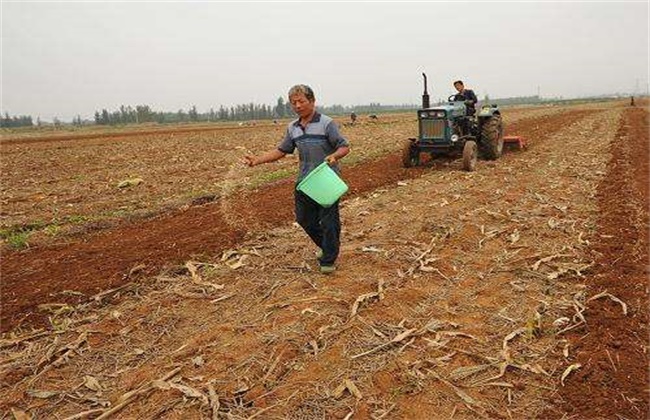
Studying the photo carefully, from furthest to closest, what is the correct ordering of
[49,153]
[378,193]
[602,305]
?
1. [49,153]
2. [378,193]
3. [602,305]

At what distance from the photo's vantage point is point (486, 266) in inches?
219

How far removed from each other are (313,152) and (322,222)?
29.4 inches

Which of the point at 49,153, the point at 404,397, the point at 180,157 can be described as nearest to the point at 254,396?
the point at 404,397

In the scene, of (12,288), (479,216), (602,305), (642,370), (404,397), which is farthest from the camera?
(479,216)

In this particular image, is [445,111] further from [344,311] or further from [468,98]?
[344,311]

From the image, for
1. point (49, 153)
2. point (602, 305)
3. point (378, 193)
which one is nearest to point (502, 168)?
point (378, 193)

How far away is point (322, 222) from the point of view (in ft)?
16.9

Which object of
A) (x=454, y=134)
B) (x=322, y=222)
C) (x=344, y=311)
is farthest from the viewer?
(x=454, y=134)

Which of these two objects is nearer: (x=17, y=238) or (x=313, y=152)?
(x=313, y=152)

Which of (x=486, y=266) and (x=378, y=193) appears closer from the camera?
(x=486, y=266)

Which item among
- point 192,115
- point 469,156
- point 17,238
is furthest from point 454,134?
point 192,115

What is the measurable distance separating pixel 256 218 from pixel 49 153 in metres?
19.7

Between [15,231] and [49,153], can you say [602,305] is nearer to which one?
[15,231]

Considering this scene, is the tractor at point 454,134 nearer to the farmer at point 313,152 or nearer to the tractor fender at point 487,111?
the tractor fender at point 487,111
